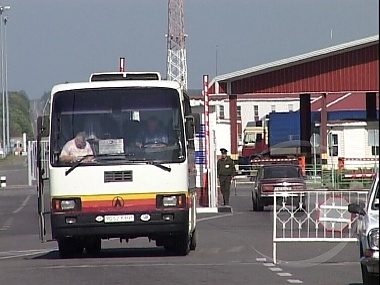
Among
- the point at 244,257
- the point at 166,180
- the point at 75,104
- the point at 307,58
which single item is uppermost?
the point at 307,58

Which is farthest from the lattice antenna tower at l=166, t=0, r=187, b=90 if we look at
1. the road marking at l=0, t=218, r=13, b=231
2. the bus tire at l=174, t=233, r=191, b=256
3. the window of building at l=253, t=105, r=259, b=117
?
the bus tire at l=174, t=233, r=191, b=256

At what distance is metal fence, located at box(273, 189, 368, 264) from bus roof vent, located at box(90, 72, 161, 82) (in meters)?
3.09

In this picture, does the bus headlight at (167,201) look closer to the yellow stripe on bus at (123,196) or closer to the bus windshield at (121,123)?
the yellow stripe on bus at (123,196)

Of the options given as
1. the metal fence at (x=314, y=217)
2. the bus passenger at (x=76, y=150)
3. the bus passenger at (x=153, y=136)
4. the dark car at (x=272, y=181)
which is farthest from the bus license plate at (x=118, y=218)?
the dark car at (x=272, y=181)

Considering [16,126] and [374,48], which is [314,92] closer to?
[374,48]

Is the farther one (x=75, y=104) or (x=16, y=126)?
(x=16, y=126)

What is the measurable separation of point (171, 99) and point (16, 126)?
515 feet

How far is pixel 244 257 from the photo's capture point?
19.8 metres

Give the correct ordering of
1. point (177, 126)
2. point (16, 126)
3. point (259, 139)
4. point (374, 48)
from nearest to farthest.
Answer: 1. point (177, 126)
2. point (374, 48)
3. point (259, 139)
4. point (16, 126)

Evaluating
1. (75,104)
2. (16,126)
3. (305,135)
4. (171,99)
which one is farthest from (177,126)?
(16,126)

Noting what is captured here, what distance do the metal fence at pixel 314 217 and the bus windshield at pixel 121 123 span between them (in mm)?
1987

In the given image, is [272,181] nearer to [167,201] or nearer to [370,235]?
[167,201]

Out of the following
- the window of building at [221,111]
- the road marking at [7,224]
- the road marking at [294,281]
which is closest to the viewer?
the road marking at [294,281]

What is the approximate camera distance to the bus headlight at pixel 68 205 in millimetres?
18984
